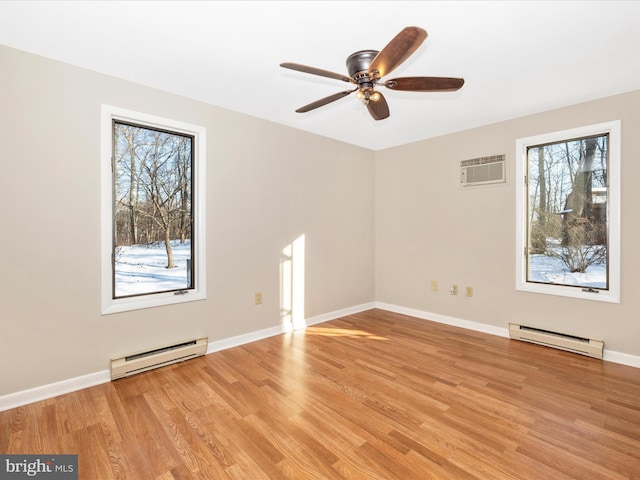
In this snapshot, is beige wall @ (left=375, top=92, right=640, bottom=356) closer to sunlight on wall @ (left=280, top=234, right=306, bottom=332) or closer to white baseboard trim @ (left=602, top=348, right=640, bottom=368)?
white baseboard trim @ (left=602, top=348, right=640, bottom=368)

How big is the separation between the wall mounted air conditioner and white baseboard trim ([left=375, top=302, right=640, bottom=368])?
68.3 inches

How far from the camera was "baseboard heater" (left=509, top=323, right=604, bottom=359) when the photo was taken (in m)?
3.06

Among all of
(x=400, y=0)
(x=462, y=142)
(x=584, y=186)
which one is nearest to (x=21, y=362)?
(x=400, y=0)

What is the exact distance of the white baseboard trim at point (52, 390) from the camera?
7.29 feet

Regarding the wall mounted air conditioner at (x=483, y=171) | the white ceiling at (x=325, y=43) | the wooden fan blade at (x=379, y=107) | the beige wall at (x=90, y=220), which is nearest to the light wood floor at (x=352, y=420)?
the beige wall at (x=90, y=220)

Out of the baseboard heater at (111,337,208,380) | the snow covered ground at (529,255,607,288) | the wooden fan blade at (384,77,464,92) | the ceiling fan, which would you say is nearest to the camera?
the ceiling fan

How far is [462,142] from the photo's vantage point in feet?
13.3

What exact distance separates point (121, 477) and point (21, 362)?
1362 millimetres

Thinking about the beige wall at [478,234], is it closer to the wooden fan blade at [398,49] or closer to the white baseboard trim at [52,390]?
the wooden fan blade at [398,49]

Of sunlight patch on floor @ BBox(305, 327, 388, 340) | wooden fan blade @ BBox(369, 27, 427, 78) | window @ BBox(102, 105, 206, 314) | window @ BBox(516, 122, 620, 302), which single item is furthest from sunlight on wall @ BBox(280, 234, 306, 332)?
window @ BBox(516, 122, 620, 302)

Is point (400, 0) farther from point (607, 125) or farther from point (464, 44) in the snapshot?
point (607, 125)

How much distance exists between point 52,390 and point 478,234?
442cm

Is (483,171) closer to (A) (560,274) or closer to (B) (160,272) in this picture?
(A) (560,274)

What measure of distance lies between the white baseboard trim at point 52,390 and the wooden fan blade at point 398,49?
3062mm
